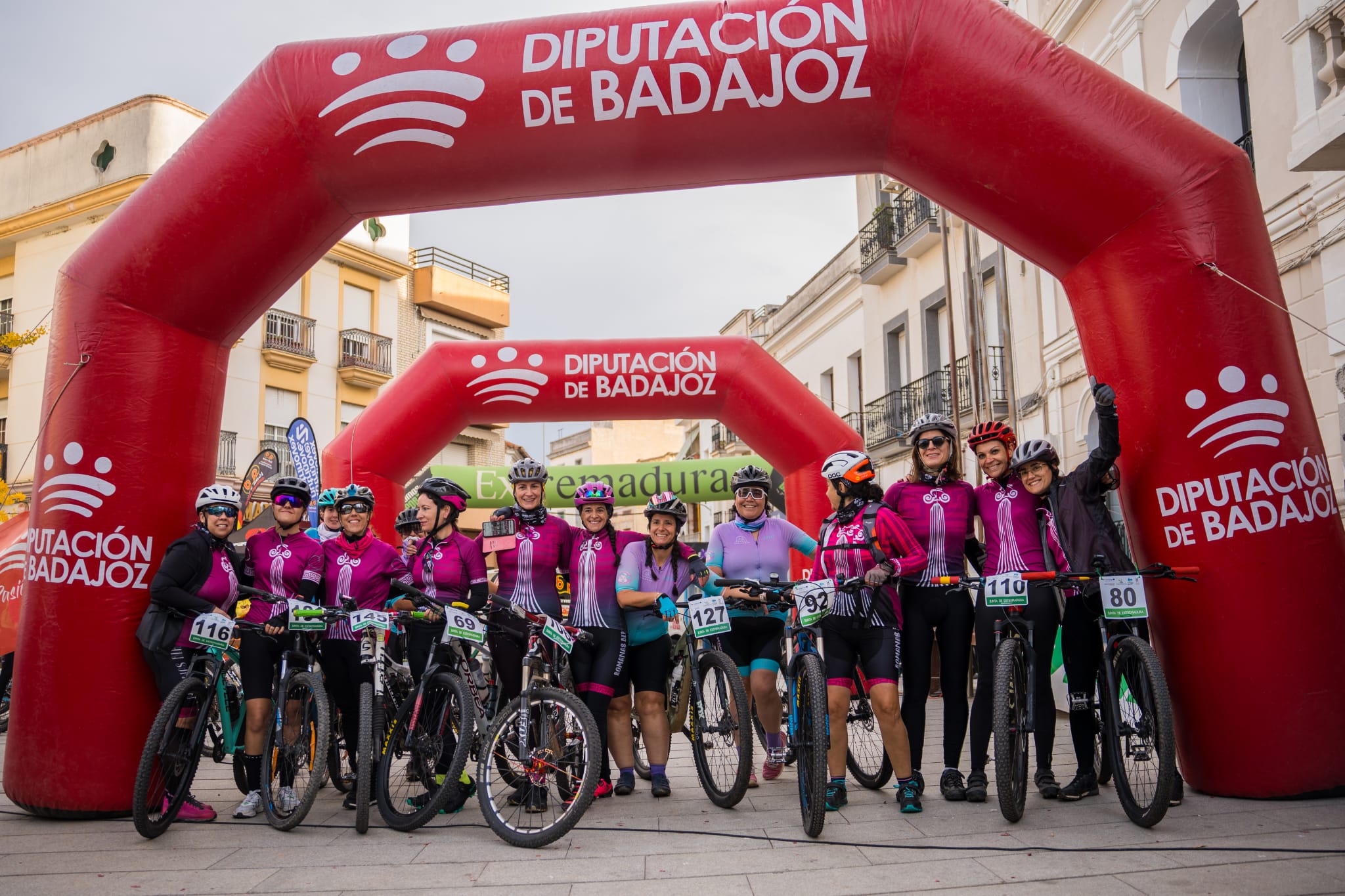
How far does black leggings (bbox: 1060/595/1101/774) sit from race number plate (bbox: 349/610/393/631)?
11.5ft

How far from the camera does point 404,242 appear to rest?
31.3 meters

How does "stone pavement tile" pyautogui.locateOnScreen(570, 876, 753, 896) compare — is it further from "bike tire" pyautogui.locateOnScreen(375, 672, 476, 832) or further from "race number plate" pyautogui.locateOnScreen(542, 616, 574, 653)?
→ "race number plate" pyautogui.locateOnScreen(542, 616, 574, 653)

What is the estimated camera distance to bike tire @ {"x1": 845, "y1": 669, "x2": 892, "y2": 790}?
19.9 ft

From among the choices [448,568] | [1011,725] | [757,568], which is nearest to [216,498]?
[448,568]

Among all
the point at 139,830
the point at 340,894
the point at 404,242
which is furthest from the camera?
the point at 404,242

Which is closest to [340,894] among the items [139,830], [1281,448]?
[139,830]

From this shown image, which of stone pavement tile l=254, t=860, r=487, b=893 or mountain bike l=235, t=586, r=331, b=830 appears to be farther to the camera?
mountain bike l=235, t=586, r=331, b=830

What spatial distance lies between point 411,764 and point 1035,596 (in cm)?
331

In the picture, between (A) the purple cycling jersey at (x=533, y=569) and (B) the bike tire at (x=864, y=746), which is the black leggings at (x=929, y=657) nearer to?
(B) the bike tire at (x=864, y=746)

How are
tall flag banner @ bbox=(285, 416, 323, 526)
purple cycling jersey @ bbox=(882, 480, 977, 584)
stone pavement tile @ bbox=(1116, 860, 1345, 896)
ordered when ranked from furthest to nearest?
tall flag banner @ bbox=(285, 416, 323, 526)
purple cycling jersey @ bbox=(882, 480, 977, 584)
stone pavement tile @ bbox=(1116, 860, 1345, 896)

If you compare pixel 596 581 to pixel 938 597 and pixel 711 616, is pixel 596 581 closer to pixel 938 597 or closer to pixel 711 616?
pixel 711 616

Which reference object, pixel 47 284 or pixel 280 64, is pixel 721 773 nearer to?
pixel 280 64

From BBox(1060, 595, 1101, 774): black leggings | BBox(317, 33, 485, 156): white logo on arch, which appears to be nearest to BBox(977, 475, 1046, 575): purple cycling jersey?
BBox(1060, 595, 1101, 774): black leggings

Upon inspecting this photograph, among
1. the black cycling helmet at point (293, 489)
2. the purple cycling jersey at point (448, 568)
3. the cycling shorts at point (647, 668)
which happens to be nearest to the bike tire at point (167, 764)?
the black cycling helmet at point (293, 489)
